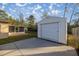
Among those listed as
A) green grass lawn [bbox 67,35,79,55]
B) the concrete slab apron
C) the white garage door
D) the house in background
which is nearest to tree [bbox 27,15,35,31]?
the house in background

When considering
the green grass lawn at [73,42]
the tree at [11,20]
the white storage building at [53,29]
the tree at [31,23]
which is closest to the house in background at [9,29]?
the tree at [11,20]

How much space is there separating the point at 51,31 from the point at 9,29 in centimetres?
122

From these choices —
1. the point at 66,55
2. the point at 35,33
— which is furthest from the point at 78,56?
the point at 35,33

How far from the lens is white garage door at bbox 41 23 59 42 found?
8.76 meters

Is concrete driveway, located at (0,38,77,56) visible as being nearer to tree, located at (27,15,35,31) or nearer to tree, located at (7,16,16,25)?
tree, located at (27,15,35,31)

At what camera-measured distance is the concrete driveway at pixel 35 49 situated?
8.56 meters

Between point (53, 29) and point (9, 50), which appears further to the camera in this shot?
point (53, 29)

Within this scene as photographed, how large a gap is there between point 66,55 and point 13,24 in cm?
174

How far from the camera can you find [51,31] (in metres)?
8.80

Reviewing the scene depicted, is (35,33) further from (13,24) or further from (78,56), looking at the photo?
(78,56)

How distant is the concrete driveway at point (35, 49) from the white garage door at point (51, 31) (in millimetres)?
182

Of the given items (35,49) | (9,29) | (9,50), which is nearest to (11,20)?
(9,29)

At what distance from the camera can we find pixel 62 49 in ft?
28.2

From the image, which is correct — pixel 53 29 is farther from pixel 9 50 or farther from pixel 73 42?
pixel 9 50
